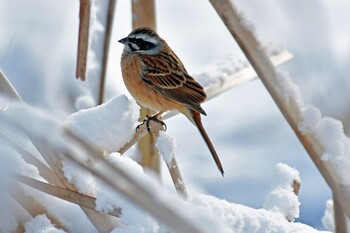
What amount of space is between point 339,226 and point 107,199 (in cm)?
51

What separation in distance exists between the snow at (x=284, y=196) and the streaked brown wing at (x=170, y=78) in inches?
25.8

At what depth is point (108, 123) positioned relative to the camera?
148 centimetres

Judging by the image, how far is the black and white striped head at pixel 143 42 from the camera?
2.31m

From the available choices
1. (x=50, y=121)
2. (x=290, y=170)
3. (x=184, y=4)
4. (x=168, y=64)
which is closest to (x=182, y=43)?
(x=184, y=4)

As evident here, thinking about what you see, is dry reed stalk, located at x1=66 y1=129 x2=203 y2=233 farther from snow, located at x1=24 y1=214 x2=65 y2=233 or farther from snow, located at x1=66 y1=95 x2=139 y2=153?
snow, located at x1=66 y1=95 x2=139 y2=153

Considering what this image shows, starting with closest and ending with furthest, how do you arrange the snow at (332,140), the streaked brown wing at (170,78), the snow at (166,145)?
the snow at (332,140)
the snow at (166,145)
the streaked brown wing at (170,78)

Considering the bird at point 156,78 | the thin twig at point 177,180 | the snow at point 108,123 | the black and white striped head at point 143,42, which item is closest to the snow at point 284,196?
the thin twig at point 177,180

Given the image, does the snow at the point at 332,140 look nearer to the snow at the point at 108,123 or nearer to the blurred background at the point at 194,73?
the snow at the point at 108,123

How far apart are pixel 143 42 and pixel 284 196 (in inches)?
39.7

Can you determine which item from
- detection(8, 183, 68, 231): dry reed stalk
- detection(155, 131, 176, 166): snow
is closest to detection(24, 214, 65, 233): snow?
detection(8, 183, 68, 231): dry reed stalk

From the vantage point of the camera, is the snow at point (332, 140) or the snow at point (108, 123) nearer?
the snow at point (332, 140)

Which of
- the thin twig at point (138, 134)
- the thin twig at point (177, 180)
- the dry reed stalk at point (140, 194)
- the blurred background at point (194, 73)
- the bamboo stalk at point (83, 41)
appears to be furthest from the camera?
the blurred background at point (194, 73)

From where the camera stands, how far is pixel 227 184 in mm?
2754

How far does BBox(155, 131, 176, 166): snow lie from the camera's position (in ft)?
4.80
